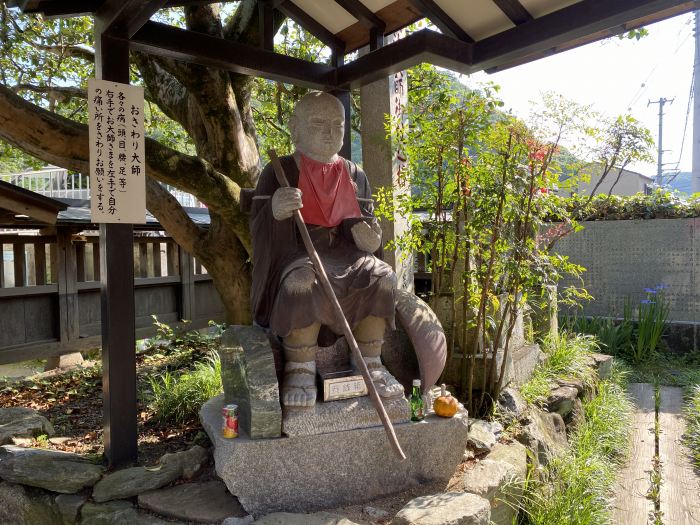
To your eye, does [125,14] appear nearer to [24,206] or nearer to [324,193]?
[324,193]

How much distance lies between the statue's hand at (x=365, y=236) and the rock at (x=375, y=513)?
1575 mm

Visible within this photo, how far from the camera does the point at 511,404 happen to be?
4348mm

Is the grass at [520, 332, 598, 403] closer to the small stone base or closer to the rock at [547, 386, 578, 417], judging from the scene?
the rock at [547, 386, 578, 417]

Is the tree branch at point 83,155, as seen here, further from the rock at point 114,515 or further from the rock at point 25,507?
the rock at point 114,515

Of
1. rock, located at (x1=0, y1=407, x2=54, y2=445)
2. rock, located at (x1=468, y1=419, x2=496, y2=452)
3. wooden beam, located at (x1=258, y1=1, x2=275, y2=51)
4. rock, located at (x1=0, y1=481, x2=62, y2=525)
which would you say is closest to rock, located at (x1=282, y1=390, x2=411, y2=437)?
rock, located at (x1=468, y1=419, x2=496, y2=452)

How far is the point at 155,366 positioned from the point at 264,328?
3.69m

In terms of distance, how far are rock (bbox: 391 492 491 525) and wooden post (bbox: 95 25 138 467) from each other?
1866mm

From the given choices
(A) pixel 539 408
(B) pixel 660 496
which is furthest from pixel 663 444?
(A) pixel 539 408

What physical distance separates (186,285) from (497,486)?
22.3ft

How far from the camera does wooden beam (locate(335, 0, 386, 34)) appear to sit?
4.29 m

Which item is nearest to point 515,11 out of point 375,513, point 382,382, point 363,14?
point 363,14

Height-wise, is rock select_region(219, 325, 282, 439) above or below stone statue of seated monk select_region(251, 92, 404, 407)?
below

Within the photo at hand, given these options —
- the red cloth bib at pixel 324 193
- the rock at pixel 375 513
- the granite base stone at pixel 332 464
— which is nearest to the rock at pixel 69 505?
the granite base stone at pixel 332 464

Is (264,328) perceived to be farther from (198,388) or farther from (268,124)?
(268,124)
